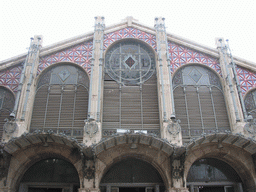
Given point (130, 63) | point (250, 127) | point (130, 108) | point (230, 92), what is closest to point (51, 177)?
point (130, 108)

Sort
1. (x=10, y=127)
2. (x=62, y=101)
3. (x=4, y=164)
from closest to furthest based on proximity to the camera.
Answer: (x=4, y=164), (x=10, y=127), (x=62, y=101)

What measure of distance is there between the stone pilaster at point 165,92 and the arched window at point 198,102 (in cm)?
103

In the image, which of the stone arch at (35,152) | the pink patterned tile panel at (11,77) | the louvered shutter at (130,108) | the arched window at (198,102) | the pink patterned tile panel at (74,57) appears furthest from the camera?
the pink patterned tile panel at (74,57)

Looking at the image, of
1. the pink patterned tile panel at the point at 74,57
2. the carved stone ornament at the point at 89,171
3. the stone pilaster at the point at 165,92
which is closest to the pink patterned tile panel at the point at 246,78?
the stone pilaster at the point at 165,92

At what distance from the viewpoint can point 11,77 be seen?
16.6 m

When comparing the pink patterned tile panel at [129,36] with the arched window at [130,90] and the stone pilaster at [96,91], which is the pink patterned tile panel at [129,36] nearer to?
the arched window at [130,90]

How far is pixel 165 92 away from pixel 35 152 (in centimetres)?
815

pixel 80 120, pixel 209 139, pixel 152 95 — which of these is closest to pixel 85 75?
pixel 80 120

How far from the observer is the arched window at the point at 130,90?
1483 centimetres

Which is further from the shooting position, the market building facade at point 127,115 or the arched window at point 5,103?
the arched window at point 5,103

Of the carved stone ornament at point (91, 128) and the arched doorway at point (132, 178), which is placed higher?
the carved stone ornament at point (91, 128)

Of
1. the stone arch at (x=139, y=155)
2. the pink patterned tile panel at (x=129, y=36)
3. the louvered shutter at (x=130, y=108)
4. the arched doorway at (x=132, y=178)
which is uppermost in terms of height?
the pink patterned tile panel at (x=129, y=36)

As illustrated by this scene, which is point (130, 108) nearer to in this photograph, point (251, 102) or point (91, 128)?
point (91, 128)

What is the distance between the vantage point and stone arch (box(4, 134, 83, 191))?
12.6 metres
